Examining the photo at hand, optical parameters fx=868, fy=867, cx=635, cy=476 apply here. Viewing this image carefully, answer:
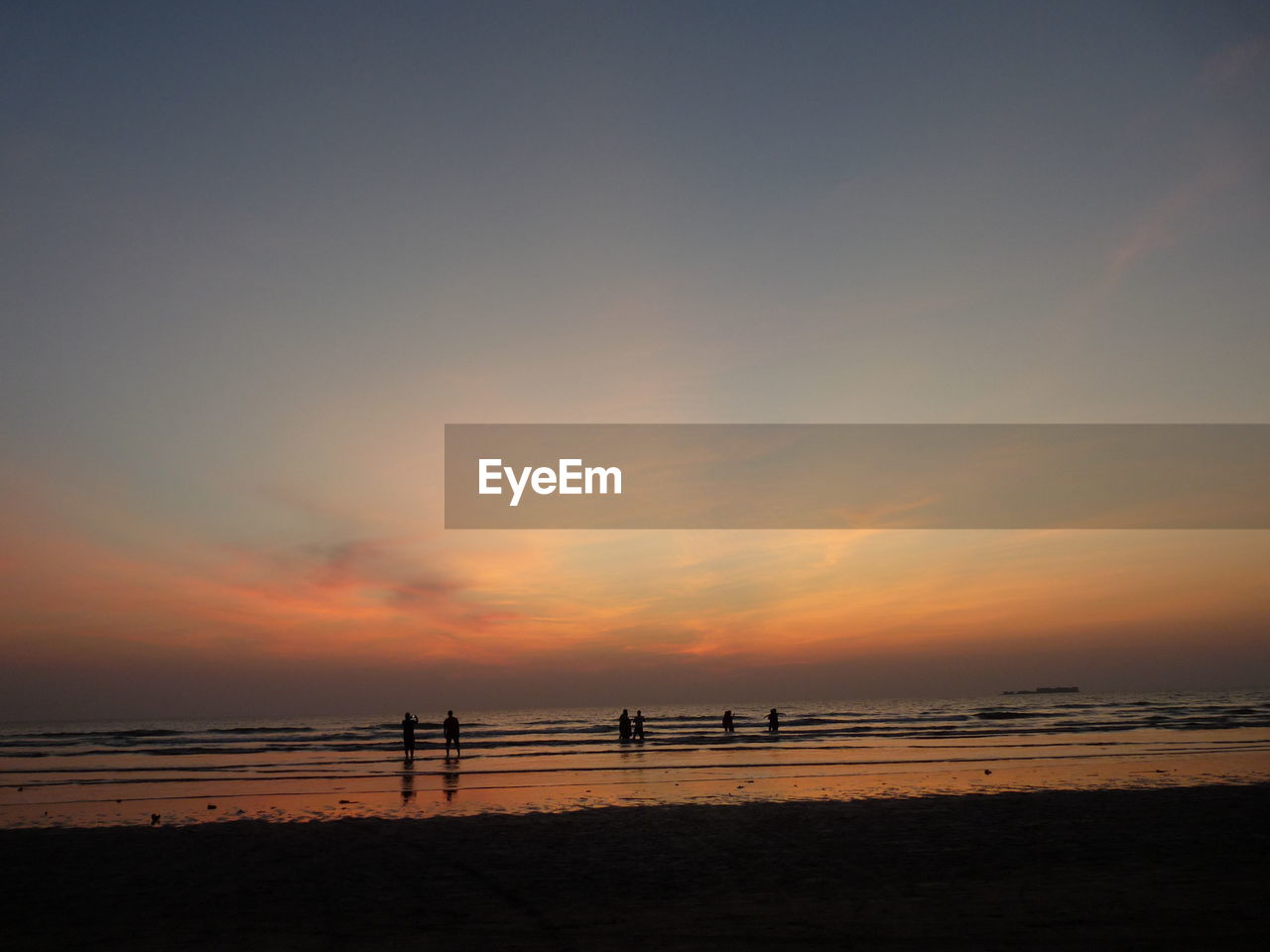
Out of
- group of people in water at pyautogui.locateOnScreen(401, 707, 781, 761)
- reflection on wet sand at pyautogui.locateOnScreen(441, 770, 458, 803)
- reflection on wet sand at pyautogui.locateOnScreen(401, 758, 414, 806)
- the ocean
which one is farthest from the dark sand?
group of people in water at pyautogui.locateOnScreen(401, 707, 781, 761)

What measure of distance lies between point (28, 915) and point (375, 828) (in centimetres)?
762

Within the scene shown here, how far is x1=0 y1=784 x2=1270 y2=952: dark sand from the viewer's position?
386 inches

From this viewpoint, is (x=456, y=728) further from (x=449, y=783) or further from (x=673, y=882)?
(x=673, y=882)

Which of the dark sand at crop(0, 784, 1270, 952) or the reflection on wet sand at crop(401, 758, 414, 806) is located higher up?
the dark sand at crop(0, 784, 1270, 952)

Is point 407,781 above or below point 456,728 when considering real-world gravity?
below

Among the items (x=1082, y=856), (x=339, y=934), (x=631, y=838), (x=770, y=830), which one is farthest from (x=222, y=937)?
(x=1082, y=856)

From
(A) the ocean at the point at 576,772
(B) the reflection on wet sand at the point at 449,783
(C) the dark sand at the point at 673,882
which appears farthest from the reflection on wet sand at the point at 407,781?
(C) the dark sand at the point at 673,882

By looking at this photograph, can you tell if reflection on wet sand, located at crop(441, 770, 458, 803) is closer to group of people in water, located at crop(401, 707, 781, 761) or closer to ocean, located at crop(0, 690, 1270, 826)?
ocean, located at crop(0, 690, 1270, 826)

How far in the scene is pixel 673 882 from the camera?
1252 cm

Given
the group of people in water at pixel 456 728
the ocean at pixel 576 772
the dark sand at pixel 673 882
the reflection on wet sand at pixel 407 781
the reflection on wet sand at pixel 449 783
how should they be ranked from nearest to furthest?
the dark sand at pixel 673 882 < the ocean at pixel 576 772 < the reflection on wet sand at pixel 407 781 < the reflection on wet sand at pixel 449 783 < the group of people in water at pixel 456 728

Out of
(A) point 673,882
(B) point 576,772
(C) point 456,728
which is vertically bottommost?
(B) point 576,772

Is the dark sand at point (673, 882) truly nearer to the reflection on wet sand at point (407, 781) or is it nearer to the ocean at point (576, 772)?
the ocean at point (576, 772)

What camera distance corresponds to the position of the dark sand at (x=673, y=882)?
980cm

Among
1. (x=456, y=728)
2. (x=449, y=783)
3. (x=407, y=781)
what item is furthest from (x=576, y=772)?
(x=456, y=728)
